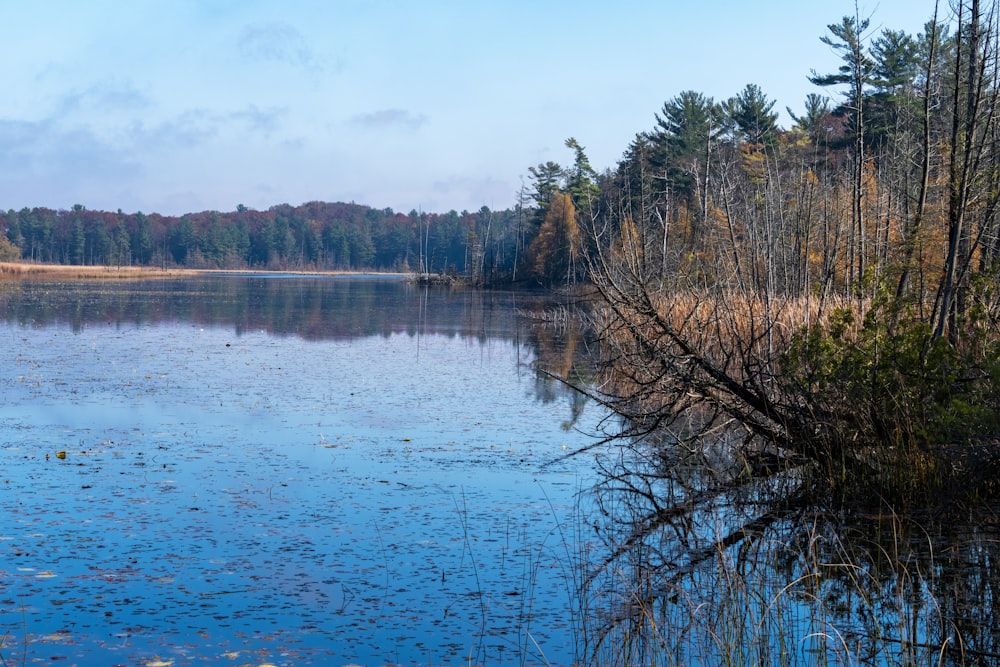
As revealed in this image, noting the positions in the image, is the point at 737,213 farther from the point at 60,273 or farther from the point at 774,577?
the point at 60,273

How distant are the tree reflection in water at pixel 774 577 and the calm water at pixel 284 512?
40 centimetres

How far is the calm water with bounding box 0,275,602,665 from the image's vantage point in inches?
227

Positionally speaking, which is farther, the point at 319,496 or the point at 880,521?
the point at 319,496

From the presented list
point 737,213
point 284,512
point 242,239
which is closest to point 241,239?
point 242,239

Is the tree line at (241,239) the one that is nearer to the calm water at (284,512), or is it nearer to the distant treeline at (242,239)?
the distant treeline at (242,239)

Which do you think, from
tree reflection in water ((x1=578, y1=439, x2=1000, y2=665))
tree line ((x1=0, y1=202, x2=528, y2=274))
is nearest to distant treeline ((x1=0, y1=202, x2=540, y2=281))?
tree line ((x1=0, y1=202, x2=528, y2=274))

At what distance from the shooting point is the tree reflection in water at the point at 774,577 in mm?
5492

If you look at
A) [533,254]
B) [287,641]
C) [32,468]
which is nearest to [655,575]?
[287,641]

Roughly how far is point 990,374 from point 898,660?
2.87 metres

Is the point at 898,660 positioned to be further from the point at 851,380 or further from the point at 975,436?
the point at 851,380

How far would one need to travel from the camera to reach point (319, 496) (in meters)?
9.16

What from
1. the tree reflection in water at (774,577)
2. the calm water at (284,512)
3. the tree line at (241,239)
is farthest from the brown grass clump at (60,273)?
the tree reflection in water at (774,577)

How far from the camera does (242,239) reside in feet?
508

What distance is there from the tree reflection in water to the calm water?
1.30 feet
